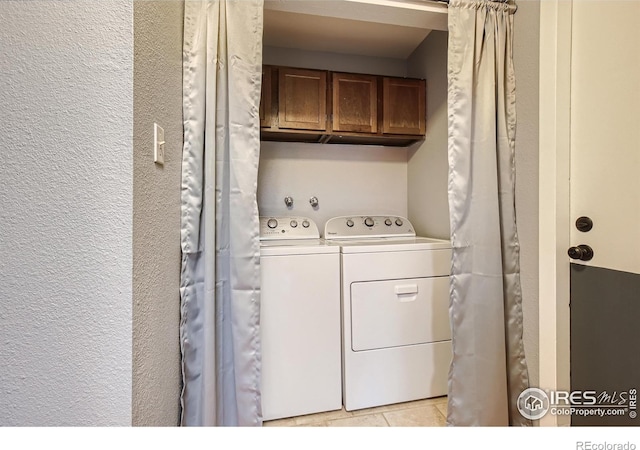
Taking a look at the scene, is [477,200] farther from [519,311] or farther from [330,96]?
[330,96]

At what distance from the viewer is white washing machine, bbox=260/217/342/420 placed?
143 cm

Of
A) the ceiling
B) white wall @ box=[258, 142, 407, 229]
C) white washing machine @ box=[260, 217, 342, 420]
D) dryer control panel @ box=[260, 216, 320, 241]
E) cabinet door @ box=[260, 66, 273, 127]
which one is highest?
the ceiling

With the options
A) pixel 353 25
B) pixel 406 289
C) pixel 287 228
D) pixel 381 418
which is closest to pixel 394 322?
pixel 406 289

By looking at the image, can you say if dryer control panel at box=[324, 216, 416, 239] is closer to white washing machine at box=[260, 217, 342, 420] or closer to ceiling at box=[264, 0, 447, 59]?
white washing machine at box=[260, 217, 342, 420]

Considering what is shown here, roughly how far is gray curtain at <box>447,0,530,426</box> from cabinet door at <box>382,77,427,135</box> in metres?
0.77

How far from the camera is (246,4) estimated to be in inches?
48.0

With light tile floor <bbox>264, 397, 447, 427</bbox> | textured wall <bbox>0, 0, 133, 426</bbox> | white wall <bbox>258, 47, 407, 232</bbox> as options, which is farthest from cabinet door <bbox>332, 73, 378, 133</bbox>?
light tile floor <bbox>264, 397, 447, 427</bbox>

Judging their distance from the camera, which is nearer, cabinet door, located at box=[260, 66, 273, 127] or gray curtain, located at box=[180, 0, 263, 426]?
gray curtain, located at box=[180, 0, 263, 426]

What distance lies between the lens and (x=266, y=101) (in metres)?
1.93

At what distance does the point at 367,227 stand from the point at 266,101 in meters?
1.15

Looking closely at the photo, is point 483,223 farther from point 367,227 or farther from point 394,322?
point 367,227

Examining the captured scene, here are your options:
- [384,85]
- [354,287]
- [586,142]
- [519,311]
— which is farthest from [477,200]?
[384,85]

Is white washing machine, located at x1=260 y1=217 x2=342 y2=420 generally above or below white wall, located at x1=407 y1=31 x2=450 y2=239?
below
